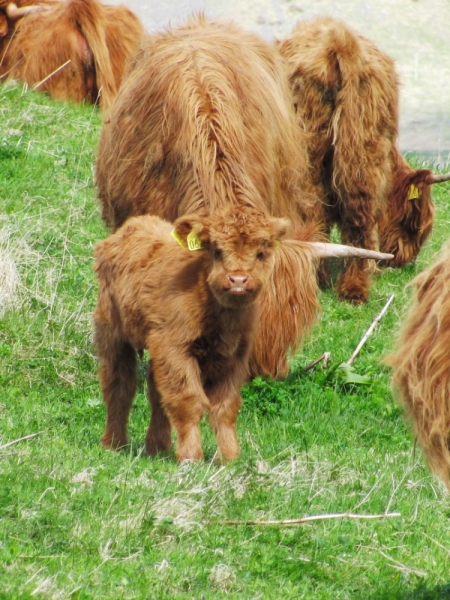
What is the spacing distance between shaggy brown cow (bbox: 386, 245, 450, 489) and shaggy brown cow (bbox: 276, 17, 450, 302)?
6.44 metres

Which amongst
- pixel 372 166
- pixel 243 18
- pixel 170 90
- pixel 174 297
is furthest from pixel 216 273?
pixel 243 18

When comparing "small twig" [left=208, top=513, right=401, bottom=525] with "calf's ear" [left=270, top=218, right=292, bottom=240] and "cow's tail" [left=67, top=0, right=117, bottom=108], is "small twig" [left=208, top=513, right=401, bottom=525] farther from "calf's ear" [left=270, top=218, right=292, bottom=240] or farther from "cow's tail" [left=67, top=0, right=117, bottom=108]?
"cow's tail" [left=67, top=0, right=117, bottom=108]

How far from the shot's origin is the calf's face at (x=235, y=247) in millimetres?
5812

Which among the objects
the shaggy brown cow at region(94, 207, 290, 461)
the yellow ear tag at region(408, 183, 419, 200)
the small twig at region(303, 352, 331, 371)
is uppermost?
the shaggy brown cow at region(94, 207, 290, 461)

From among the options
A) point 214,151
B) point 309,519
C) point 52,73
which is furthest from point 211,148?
point 52,73

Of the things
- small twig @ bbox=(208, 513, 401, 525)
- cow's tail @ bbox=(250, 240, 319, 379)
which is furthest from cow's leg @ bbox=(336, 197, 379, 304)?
small twig @ bbox=(208, 513, 401, 525)

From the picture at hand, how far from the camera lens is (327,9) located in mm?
18500

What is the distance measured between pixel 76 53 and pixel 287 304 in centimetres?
863

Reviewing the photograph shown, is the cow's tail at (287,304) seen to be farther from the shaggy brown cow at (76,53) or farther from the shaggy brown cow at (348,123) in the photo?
the shaggy brown cow at (76,53)

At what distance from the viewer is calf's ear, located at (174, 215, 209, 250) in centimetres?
598

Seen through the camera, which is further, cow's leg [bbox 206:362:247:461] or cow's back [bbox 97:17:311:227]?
cow's back [bbox 97:17:311:227]

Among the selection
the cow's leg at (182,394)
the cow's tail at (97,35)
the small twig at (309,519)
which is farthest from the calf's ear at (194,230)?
the cow's tail at (97,35)

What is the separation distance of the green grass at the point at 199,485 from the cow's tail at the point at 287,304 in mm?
546

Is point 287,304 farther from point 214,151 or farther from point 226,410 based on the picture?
point 226,410
